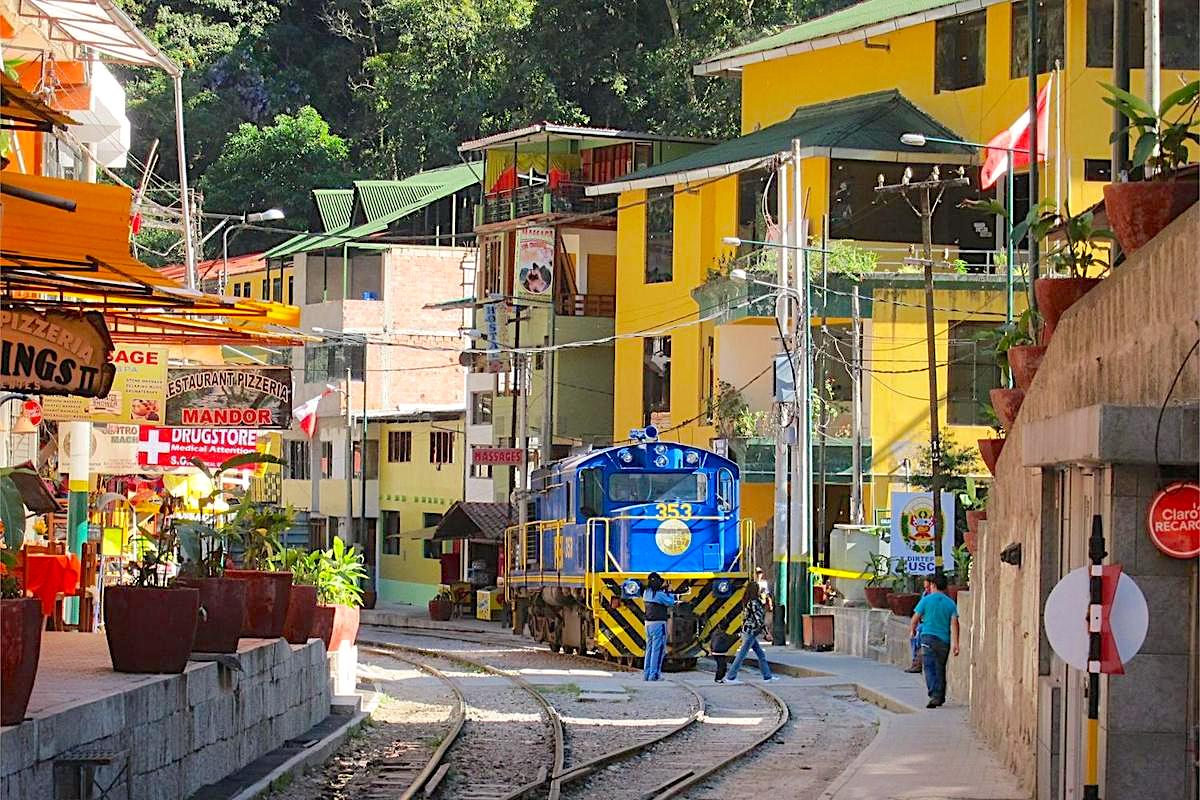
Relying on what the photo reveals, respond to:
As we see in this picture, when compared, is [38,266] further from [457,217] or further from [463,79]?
[463,79]

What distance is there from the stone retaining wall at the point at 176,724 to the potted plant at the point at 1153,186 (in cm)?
647

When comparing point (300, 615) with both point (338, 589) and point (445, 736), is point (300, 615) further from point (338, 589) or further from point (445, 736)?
point (445, 736)

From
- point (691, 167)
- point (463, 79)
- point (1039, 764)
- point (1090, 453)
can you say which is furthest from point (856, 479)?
point (463, 79)

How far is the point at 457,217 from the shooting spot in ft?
226

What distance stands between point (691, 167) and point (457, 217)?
2061 cm

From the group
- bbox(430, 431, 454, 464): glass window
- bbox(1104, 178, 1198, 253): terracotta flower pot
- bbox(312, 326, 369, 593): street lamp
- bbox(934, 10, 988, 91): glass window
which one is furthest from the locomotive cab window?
bbox(430, 431, 454, 464): glass window

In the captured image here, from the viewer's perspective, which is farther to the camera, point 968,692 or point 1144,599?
point 968,692

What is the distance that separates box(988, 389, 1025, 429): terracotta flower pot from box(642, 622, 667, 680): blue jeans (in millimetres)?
11659

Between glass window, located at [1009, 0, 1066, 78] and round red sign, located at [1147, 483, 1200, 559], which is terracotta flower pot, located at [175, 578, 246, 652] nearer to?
round red sign, located at [1147, 483, 1200, 559]

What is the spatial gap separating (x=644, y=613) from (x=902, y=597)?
154 inches

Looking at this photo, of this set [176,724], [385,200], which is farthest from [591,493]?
[385,200]

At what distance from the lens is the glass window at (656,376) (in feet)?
171

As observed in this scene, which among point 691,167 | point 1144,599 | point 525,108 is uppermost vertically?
point 525,108

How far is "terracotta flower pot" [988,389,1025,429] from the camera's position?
1701cm
